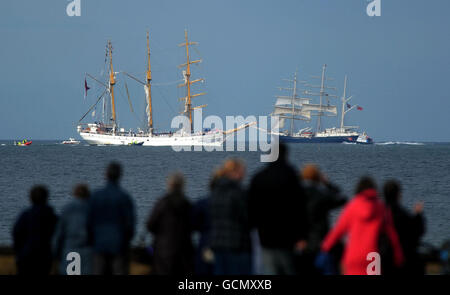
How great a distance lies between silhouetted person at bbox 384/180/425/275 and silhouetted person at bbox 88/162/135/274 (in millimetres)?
3120

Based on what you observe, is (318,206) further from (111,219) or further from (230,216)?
(111,219)

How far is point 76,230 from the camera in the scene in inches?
333

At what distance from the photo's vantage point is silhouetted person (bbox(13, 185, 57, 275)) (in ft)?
27.9

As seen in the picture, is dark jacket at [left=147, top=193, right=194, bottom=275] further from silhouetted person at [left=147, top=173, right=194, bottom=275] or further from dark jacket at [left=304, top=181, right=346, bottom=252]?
dark jacket at [left=304, top=181, right=346, bottom=252]

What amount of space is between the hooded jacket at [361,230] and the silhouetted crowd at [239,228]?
1 cm

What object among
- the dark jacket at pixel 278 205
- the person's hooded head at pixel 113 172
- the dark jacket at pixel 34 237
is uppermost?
the person's hooded head at pixel 113 172

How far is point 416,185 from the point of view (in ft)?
171

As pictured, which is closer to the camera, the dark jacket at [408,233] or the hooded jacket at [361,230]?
the hooded jacket at [361,230]

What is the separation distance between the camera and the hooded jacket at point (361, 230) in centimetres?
762

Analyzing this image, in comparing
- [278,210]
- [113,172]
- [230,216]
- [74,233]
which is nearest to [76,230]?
[74,233]

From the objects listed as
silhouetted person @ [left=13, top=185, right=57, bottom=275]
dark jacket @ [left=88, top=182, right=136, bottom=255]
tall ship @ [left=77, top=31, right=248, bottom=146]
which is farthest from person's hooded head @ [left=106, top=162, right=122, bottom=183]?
tall ship @ [left=77, top=31, right=248, bottom=146]

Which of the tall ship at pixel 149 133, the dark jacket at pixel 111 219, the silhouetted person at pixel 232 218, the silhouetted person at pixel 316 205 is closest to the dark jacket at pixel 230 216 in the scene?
the silhouetted person at pixel 232 218

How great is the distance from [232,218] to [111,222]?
1485 millimetres

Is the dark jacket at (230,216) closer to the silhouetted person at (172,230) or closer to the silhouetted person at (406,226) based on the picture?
the silhouetted person at (172,230)
